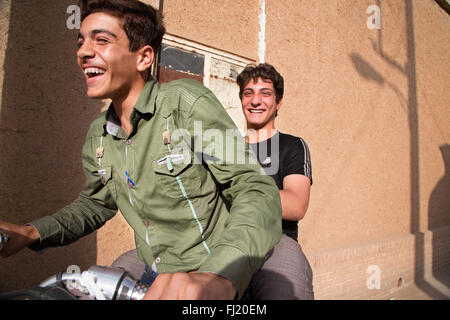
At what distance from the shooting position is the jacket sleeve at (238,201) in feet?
2.76

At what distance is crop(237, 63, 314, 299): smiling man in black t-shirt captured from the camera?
1.40 metres

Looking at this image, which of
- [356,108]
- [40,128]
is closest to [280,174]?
[40,128]

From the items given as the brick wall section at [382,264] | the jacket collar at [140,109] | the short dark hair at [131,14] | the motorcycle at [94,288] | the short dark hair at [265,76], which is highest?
the short dark hair at [265,76]

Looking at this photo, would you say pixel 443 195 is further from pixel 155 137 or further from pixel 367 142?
pixel 155 137

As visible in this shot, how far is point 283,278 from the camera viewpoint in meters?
1.39

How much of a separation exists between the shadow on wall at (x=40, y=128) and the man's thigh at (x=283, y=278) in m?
2.02

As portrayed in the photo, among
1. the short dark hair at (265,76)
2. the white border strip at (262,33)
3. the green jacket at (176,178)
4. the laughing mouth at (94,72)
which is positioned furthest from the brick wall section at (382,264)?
the laughing mouth at (94,72)

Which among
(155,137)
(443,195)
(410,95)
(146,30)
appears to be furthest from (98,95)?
(443,195)

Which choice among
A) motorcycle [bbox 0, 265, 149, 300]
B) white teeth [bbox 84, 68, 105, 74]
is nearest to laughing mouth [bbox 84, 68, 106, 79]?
white teeth [bbox 84, 68, 105, 74]

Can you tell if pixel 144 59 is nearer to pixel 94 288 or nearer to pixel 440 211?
pixel 94 288

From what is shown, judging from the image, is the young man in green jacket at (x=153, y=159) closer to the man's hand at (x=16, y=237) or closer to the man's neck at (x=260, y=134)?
the man's hand at (x=16, y=237)

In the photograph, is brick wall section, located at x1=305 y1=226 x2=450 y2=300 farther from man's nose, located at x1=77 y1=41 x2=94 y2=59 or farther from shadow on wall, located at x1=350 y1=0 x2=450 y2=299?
man's nose, located at x1=77 y1=41 x2=94 y2=59

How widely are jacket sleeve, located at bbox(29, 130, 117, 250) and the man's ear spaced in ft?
1.53

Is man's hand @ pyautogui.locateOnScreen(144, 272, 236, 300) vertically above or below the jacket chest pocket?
below
